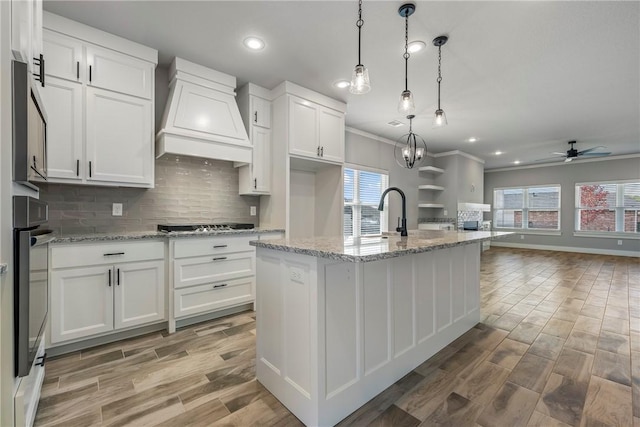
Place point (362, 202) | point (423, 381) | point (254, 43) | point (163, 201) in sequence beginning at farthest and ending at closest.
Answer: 1. point (362, 202)
2. point (163, 201)
3. point (254, 43)
4. point (423, 381)

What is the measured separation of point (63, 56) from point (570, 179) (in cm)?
1079

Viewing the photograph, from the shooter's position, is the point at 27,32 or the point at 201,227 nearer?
the point at 27,32

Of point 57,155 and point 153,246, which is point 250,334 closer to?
point 153,246

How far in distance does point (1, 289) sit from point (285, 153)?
270 cm

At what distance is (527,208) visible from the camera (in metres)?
8.95

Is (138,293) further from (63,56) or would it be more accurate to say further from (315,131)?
(315,131)

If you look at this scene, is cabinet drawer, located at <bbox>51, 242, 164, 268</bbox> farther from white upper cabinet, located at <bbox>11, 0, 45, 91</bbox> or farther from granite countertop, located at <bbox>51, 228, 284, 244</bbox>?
white upper cabinet, located at <bbox>11, 0, 45, 91</bbox>

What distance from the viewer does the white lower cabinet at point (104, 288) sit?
2.18 m

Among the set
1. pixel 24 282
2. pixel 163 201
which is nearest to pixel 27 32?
pixel 24 282

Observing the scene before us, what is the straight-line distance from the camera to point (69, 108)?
2354 millimetres

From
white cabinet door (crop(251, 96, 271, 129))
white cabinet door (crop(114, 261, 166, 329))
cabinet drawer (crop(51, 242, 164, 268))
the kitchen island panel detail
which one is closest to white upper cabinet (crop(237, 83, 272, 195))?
white cabinet door (crop(251, 96, 271, 129))

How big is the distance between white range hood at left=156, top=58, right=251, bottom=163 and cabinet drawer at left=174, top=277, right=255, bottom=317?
1.34 metres

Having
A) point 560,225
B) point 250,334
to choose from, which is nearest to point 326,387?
point 250,334

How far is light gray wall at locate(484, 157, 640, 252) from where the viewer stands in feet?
24.2
